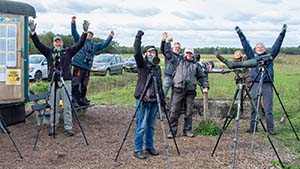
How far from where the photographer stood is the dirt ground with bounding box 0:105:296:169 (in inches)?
292

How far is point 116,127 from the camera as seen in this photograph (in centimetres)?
1078

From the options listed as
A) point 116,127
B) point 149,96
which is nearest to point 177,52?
point 116,127

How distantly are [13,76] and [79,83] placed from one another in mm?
1610

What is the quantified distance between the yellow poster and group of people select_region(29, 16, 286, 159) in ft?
3.55

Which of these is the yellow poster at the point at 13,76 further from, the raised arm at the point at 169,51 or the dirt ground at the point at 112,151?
the raised arm at the point at 169,51

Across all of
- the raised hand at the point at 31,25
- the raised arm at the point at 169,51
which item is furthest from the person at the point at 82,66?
the raised arm at the point at 169,51

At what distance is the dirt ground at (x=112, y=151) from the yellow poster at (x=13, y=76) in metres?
0.98

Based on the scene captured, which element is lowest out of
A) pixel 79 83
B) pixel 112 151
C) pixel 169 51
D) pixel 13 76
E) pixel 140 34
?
pixel 112 151

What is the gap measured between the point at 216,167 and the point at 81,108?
15.8ft

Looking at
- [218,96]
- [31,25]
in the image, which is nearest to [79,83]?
[31,25]

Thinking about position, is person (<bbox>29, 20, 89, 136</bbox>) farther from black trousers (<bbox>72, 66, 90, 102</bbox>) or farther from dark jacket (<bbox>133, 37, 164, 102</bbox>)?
dark jacket (<bbox>133, 37, 164, 102</bbox>)

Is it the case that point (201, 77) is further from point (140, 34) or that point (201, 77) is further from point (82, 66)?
point (82, 66)

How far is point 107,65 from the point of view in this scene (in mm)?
30000

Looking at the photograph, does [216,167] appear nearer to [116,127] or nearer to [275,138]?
[275,138]
